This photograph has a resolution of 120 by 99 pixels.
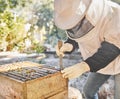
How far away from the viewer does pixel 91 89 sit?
78.4 inches

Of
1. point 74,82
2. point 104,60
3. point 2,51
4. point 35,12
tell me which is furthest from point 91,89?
point 35,12

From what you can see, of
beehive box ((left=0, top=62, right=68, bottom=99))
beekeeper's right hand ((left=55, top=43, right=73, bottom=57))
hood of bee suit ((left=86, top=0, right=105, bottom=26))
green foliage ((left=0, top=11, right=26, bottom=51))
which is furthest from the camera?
green foliage ((left=0, top=11, right=26, bottom=51))

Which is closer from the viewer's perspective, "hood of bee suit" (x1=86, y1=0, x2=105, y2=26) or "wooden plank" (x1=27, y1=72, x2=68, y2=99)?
"wooden plank" (x1=27, y1=72, x2=68, y2=99)

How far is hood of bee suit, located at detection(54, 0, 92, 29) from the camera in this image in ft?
4.59

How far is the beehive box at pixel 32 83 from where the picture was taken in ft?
4.43

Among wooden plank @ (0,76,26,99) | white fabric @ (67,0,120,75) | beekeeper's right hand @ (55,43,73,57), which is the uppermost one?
white fabric @ (67,0,120,75)

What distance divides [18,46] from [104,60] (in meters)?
4.43

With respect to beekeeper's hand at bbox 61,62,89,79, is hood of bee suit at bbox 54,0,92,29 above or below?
above

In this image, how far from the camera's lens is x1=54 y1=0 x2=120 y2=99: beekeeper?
1.42 metres

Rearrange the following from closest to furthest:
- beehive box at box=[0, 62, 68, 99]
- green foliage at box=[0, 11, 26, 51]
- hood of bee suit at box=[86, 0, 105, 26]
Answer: beehive box at box=[0, 62, 68, 99]
hood of bee suit at box=[86, 0, 105, 26]
green foliage at box=[0, 11, 26, 51]

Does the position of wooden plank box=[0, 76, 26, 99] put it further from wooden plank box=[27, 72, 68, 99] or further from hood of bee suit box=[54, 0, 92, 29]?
hood of bee suit box=[54, 0, 92, 29]

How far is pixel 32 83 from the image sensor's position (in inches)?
53.4

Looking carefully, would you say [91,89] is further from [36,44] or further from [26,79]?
[36,44]

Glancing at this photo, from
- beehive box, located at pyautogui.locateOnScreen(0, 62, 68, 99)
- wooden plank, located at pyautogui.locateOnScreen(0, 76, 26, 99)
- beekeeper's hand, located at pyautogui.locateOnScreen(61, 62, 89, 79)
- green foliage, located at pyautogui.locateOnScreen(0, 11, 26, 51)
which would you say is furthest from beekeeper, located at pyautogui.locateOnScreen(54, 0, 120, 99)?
green foliage, located at pyautogui.locateOnScreen(0, 11, 26, 51)
